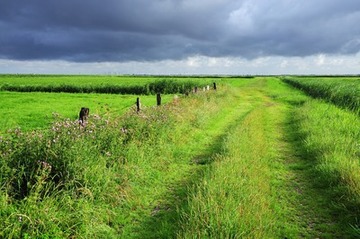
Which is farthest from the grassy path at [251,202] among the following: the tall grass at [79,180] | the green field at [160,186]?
the tall grass at [79,180]

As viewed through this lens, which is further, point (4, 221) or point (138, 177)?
point (138, 177)

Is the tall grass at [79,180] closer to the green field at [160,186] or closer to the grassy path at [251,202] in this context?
the green field at [160,186]

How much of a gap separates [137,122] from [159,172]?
7.86 feet

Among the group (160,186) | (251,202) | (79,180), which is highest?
(79,180)

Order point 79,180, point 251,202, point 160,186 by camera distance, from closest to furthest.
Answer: point 251,202 < point 79,180 < point 160,186

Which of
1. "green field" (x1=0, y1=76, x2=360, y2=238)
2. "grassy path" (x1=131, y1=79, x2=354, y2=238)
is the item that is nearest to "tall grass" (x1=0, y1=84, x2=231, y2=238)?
"green field" (x1=0, y1=76, x2=360, y2=238)

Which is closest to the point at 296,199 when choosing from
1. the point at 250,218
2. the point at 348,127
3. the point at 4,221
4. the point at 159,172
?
the point at 250,218

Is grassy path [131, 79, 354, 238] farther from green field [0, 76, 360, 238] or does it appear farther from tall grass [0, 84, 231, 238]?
tall grass [0, 84, 231, 238]

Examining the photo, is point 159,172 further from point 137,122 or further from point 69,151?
point 69,151

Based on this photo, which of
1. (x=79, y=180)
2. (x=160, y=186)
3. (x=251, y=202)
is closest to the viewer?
(x=251, y=202)

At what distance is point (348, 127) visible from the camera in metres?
14.2

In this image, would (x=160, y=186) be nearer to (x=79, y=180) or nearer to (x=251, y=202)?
(x=79, y=180)

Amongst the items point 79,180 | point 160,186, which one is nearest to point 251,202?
point 160,186

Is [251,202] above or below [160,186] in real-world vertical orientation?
above
